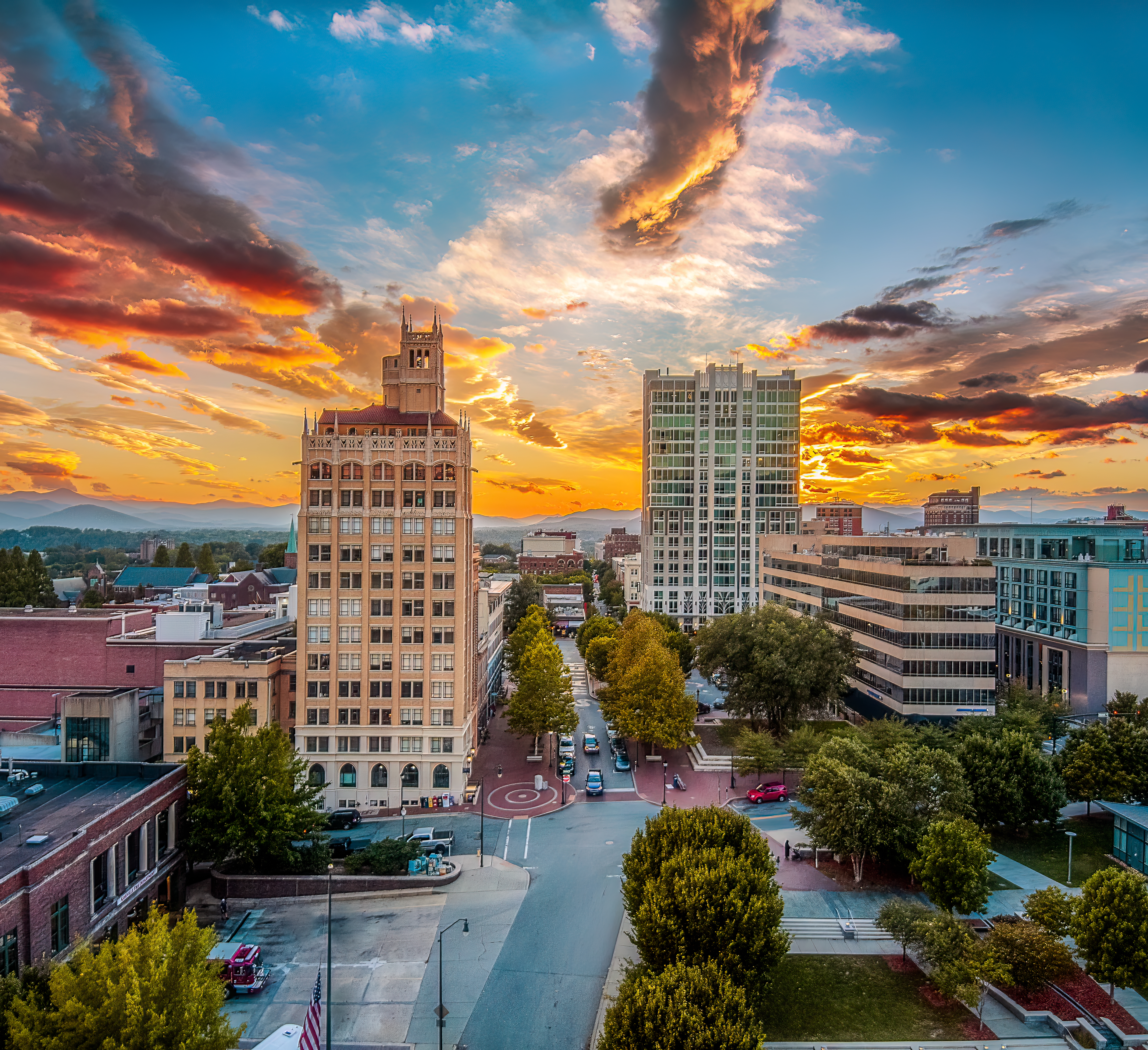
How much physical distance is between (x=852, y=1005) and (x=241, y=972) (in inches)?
1182

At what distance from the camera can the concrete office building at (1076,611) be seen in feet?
255

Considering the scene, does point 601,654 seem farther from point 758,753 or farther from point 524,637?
point 758,753

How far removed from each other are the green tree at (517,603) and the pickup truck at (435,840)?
61.6 meters

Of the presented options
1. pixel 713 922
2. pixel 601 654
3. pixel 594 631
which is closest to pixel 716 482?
pixel 594 631

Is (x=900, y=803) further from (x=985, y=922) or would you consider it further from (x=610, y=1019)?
(x=610, y=1019)

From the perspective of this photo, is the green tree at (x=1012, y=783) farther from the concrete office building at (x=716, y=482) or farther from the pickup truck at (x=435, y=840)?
the concrete office building at (x=716, y=482)

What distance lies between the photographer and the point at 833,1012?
32.6 metres

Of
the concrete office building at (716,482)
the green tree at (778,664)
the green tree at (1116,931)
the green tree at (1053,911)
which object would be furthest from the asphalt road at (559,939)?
the concrete office building at (716,482)

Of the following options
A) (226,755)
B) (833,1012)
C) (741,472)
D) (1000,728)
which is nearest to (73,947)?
(226,755)

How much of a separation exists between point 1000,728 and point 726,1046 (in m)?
46.3

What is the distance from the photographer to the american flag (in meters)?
26.0

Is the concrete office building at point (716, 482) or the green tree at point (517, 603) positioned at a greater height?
the concrete office building at point (716, 482)

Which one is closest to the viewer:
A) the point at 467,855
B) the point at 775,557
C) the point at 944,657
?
the point at 467,855

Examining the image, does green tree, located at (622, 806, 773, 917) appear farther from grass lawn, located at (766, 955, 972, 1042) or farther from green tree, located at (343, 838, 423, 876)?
green tree, located at (343, 838, 423, 876)
